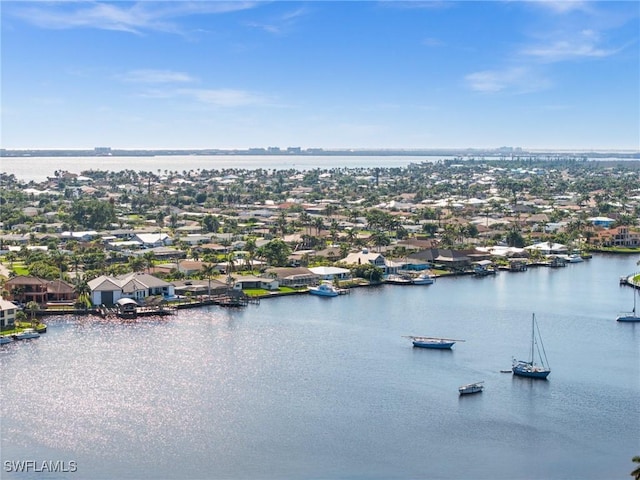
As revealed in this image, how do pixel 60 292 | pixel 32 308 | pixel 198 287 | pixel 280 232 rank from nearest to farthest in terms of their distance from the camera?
pixel 32 308
pixel 60 292
pixel 198 287
pixel 280 232

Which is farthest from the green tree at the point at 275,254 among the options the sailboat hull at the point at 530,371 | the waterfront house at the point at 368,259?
the sailboat hull at the point at 530,371

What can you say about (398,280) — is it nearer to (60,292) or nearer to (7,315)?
(60,292)

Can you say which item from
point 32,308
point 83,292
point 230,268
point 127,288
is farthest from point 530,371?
point 230,268

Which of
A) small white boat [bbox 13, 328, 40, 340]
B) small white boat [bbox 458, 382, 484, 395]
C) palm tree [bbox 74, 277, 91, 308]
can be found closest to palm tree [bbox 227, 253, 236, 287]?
palm tree [bbox 74, 277, 91, 308]

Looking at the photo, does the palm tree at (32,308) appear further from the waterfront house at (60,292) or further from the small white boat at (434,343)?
the small white boat at (434,343)

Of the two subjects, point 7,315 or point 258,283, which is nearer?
point 7,315

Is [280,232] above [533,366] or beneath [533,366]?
above

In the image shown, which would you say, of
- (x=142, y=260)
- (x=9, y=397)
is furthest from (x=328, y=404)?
(x=142, y=260)
